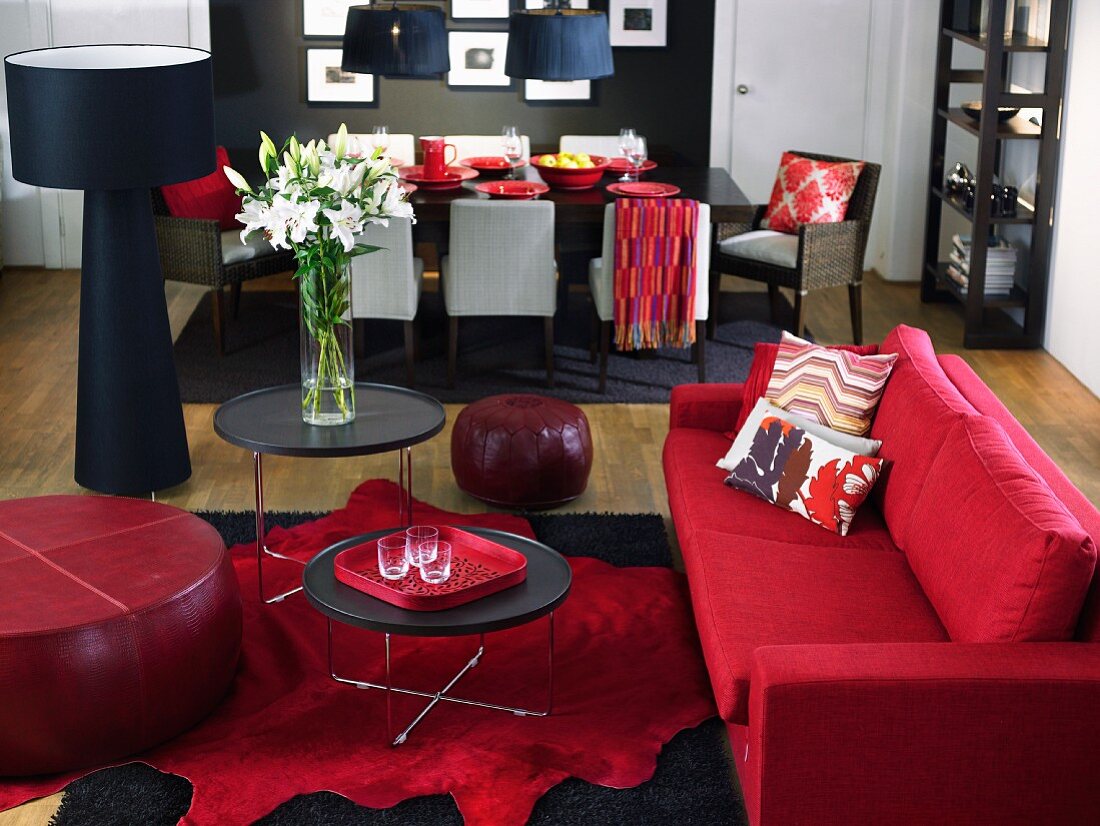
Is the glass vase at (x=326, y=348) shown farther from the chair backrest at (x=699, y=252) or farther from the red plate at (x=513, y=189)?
the red plate at (x=513, y=189)

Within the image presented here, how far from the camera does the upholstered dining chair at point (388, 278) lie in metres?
5.82

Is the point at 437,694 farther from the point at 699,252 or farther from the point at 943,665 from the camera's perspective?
the point at 699,252

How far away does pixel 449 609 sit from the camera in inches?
124

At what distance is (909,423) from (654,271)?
2303 mm

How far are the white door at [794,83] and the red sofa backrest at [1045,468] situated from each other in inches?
151

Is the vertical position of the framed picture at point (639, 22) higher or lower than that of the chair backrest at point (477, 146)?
higher

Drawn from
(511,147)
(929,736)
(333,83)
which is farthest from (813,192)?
(929,736)

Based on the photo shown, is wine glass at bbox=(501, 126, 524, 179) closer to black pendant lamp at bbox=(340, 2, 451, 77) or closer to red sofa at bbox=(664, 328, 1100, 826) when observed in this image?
black pendant lamp at bbox=(340, 2, 451, 77)

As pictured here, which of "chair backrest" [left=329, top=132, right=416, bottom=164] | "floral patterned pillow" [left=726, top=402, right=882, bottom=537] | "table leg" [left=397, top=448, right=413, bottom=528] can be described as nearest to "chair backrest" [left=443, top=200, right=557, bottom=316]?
"table leg" [left=397, top=448, right=413, bottom=528]

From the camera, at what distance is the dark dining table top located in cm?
599

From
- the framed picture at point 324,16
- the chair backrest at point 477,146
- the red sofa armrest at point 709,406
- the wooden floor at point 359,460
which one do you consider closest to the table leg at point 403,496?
the wooden floor at point 359,460

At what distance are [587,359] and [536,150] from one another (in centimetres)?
180

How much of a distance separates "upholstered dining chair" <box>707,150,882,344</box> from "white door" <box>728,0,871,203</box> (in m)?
1.18

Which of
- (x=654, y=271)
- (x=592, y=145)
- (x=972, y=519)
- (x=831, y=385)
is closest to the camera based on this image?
(x=972, y=519)
